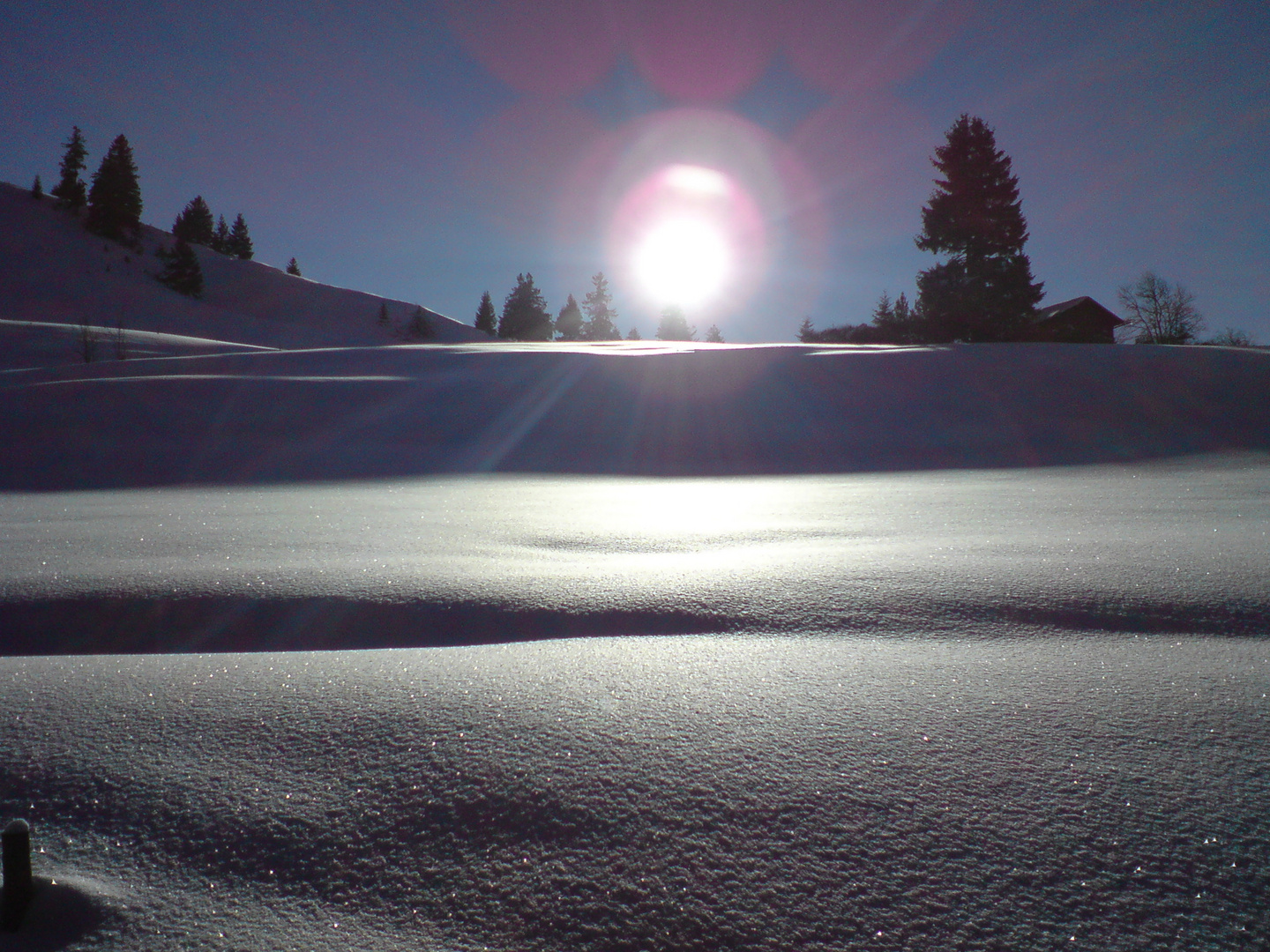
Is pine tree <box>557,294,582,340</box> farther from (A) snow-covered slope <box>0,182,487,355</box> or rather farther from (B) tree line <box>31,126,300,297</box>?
(B) tree line <box>31,126,300,297</box>

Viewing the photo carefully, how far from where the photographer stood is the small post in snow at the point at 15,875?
0.68 meters

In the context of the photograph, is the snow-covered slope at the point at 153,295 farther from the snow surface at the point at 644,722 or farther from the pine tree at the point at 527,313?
the snow surface at the point at 644,722

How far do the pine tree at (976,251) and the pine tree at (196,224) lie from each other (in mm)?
50770

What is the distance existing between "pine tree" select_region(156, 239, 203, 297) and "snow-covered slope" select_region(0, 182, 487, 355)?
79 cm

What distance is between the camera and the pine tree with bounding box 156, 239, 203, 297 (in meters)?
36.8

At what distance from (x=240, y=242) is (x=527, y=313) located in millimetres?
27087

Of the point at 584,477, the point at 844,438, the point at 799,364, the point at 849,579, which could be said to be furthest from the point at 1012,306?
the point at 849,579

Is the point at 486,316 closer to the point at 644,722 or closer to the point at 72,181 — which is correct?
the point at 72,181

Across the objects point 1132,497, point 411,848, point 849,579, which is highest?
point 1132,497

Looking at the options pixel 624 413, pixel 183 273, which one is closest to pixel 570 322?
pixel 183 273

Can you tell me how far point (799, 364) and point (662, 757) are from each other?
35.4 feet

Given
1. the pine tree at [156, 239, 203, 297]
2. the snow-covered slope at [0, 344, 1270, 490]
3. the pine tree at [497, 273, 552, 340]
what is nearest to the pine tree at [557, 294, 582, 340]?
the pine tree at [497, 273, 552, 340]

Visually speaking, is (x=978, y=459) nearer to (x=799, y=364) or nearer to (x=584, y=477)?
(x=584, y=477)

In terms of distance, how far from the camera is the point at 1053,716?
1113mm
